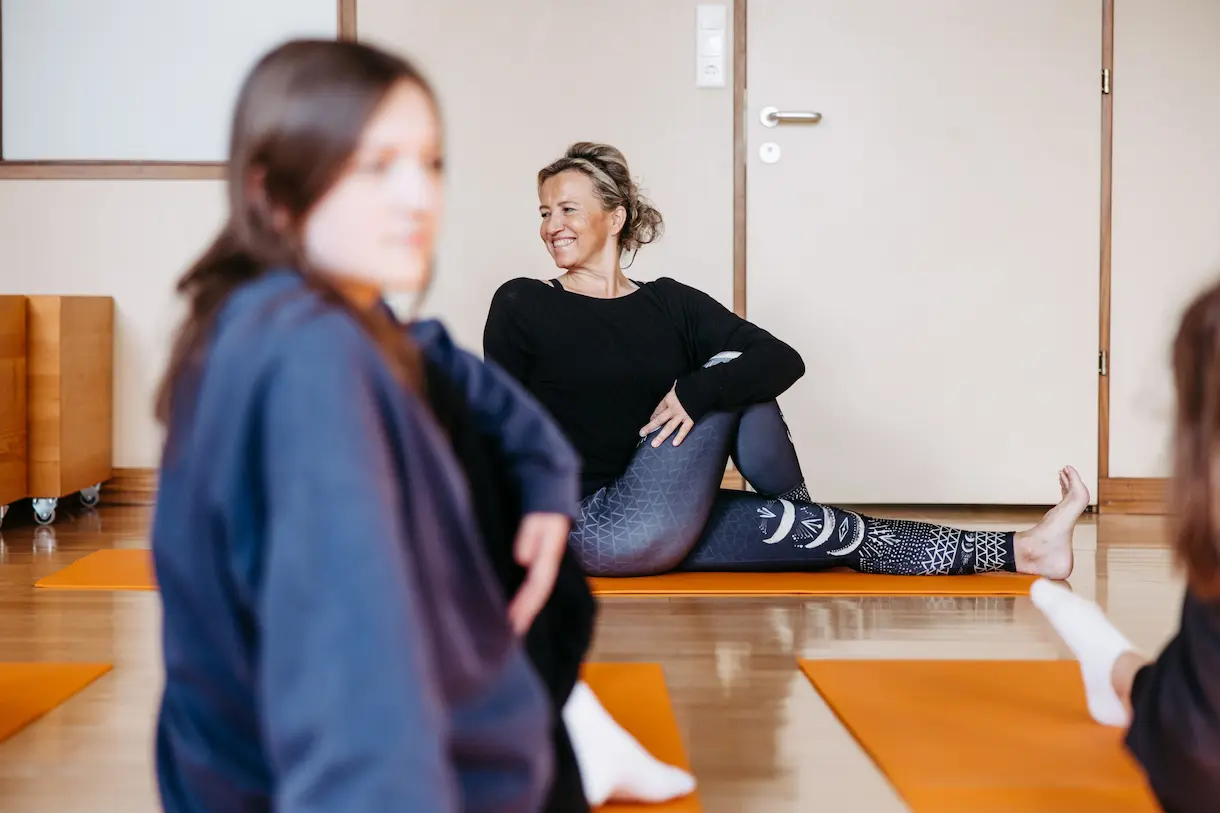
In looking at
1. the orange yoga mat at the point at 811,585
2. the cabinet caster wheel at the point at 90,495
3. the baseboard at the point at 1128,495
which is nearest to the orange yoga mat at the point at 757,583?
the orange yoga mat at the point at 811,585

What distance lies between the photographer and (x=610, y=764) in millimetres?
1280

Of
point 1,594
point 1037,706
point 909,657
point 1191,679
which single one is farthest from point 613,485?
point 1191,679

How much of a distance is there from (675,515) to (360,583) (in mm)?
1829

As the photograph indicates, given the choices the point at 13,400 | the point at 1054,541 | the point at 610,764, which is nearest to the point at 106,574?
the point at 13,400

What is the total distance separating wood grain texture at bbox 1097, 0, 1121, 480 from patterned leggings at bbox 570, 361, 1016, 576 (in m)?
1.29

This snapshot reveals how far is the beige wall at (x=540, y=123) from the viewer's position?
362 cm

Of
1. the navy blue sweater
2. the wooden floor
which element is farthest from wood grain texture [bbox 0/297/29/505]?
the navy blue sweater

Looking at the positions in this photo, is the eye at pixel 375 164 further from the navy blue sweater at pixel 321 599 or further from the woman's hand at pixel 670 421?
the woman's hand at pixel 670 421

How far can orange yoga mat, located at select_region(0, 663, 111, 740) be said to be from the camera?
1.62 meters

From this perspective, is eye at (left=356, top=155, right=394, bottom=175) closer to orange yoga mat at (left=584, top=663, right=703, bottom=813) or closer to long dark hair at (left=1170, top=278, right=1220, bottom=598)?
long dark hair at (left=1170, top=278, right=1220, bottom=598)

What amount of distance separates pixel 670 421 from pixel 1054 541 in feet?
2.69

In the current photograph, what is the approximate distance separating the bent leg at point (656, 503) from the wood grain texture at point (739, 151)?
121 centimetres

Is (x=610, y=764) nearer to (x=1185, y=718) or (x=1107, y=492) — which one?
(x=1185, y=718)

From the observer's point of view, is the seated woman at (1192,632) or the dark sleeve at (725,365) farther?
the dark sleeve at (725,365)
